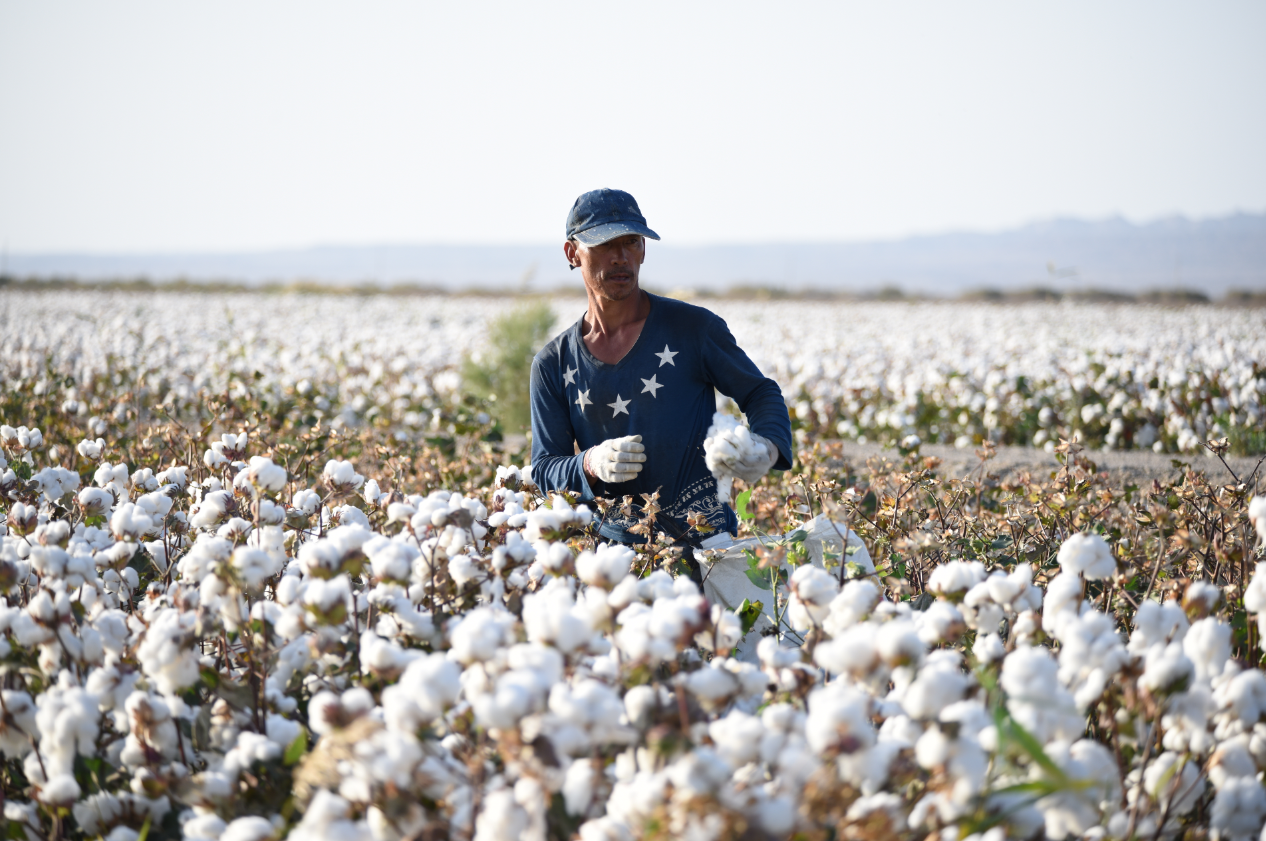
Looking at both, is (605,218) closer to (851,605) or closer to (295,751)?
(851,605)

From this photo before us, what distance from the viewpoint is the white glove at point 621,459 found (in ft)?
8.41

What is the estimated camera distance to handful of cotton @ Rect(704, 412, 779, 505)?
2.38 meters

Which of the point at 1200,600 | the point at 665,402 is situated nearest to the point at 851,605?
the point at 1200,600

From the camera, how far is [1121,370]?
7438 mm

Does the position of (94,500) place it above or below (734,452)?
below

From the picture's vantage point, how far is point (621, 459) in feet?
8.46

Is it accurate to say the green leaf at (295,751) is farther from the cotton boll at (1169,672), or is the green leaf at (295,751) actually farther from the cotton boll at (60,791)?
the cotton boll at (1169,672)

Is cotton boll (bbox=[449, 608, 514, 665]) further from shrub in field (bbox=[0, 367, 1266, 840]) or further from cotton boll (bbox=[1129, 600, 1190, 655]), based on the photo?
cotton boll (bbox=[1129, 600, 1190, 655])

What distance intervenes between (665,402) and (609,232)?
0.53m

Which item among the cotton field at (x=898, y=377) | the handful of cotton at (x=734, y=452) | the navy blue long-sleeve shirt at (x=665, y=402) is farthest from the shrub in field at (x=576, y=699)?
the cotton field at (x=898, y=377)

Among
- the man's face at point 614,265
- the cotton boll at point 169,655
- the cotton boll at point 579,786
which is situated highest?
the man's face at point 614,265

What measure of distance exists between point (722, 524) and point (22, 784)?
1.89 m

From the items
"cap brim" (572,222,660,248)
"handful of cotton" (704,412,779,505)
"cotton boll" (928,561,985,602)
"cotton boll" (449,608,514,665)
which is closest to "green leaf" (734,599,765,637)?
"handful of cotton" (704,412,779,505)

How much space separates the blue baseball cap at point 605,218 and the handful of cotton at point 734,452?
65cm
